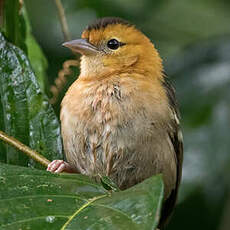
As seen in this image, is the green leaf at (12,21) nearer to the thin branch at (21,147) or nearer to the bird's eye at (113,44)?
the thin branch at (21,147)

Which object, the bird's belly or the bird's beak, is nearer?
the bird's belly

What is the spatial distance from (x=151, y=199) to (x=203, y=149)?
2800 mm

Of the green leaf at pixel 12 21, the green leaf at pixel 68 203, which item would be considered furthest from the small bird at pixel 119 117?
the green leaf at pixel 68 203

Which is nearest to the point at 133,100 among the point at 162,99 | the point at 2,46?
the point at 162,99

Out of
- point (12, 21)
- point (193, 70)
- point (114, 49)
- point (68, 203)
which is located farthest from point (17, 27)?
point (193, 70)

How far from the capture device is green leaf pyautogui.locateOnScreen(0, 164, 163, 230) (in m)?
2.12

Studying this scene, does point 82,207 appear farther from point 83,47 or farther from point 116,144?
point 83,47

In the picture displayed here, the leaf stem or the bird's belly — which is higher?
the leaf stem

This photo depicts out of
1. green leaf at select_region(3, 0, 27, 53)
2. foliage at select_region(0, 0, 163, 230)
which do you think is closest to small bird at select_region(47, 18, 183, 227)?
foliage at select_region(0, 0, 163, 230)

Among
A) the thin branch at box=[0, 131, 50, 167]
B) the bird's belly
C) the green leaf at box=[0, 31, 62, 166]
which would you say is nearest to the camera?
the thin branch at box=[0, 131, 50, 167]

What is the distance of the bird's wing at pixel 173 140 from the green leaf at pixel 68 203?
1.70 meters

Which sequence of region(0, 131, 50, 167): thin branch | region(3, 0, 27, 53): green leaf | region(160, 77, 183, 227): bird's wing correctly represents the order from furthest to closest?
region(160, 77, 183, 227): bird's wing → region(3, 0, 27, 53): green leaf → region(0, 131, 50, 167): thin branch

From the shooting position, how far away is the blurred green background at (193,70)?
4.84 m

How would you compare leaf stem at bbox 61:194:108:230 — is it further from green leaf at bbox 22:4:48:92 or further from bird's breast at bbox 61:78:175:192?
green leaf at bbox 22:4:48:92
